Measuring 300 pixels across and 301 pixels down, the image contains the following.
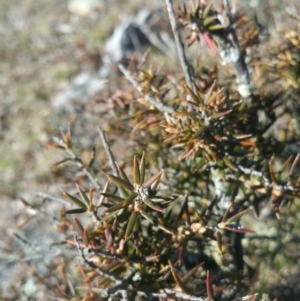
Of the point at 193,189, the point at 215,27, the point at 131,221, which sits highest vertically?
the point at 215,27

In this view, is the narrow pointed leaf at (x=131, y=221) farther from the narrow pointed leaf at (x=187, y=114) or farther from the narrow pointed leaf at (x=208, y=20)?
the narrow pointed leaf at (x=208, y=20)

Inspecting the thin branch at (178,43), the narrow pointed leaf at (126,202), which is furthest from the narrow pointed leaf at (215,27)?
the narrow pointed leaf at (126,202)

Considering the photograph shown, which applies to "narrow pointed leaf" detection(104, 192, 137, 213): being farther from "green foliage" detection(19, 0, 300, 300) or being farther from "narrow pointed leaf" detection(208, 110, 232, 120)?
"narrow pointed leaf" detection(208, 110, 232, 120)

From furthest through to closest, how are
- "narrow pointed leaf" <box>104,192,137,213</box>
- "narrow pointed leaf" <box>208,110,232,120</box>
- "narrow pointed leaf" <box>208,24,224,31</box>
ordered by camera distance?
1. "narrow pointed leaf" <box>208,24,224,31</box>
2. "narrow pointed leaf" <box>208,110,232,120</box>
3. "narrow pointed leaf" <box>104,192,137,213</box>

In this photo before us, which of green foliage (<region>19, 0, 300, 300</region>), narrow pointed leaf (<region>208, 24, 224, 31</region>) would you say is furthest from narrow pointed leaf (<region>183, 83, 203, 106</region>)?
narrow pointed leaf (<region>208, 24, 224, 31</region>)

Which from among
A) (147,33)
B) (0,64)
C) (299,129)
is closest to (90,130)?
(299,129)

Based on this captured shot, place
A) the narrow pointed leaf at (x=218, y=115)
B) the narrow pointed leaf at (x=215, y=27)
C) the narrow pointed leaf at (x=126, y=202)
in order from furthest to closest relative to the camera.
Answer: the narrow pointed leaf at (x=215, y=27) < the narrow pointed leaf at (x=218, y=115) < the narrow pointed leaf at (x=126, y=202)

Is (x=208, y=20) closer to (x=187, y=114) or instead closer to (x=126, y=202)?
(x=187, y=114)

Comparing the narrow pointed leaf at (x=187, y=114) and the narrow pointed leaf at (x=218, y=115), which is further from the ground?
the narrow pointed leaf at (x=187, y=114)

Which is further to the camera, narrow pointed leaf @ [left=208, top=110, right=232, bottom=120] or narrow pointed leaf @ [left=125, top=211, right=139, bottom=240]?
narrow pointed leaf @ [left=208, top=110, right=232, bottom=120]

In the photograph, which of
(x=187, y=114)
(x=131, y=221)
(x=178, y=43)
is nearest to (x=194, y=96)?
(x=187, y=114)

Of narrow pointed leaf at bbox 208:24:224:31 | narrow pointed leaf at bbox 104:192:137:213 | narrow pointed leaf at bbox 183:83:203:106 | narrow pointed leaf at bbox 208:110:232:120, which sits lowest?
narrow pointed leaf at bbox 104:192:137:213
